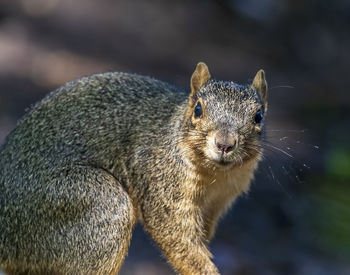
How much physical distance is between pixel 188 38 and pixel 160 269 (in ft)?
27.5

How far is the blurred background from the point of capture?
11.6 metres

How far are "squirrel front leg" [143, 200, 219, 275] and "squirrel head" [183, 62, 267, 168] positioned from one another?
0.53 m

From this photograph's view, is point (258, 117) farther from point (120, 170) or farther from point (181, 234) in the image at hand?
point (120, 170)

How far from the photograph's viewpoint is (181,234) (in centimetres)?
722

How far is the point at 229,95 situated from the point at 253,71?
9.81m

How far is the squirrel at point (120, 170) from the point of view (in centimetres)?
681

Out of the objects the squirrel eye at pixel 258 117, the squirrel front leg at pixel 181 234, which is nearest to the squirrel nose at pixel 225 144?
the squirrel eye at pixel 258 117

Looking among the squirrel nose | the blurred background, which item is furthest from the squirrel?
the blurred background

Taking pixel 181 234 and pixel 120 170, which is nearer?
pixel 181 234

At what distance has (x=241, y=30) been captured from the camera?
60.7 ft

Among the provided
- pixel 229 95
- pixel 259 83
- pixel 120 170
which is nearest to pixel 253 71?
pixel 259 83

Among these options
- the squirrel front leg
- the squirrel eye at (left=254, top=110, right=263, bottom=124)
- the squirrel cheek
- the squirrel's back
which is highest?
the squirrel eye at (left=254, top=110, right=263, bottom=124)

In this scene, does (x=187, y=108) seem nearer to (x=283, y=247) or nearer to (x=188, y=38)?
(x=283, y=247)

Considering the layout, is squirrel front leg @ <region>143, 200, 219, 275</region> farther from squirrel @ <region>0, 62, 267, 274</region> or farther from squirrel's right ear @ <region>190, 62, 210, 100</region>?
squirrel's right ear @ <region>190, 62, 210, 100</region>
